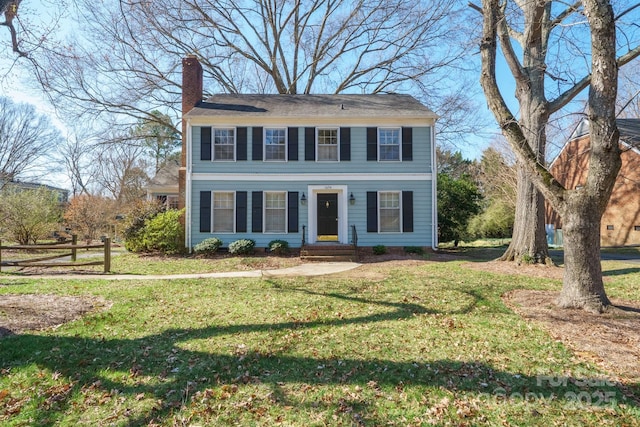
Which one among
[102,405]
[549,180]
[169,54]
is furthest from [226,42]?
[102,405]

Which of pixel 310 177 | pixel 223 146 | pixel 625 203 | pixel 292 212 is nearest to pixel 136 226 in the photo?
pixel 223 146

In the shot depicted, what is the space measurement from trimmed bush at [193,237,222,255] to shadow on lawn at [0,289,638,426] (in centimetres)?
845

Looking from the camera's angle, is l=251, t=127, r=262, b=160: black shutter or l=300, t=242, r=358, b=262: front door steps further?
l=251, t=127, r=262, b=160: black shutter

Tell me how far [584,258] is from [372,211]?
344 inches

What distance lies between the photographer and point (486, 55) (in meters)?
6.21

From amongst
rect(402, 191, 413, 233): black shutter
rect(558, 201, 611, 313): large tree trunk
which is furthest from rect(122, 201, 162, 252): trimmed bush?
rect(558, 201, 611, 313): large tree trunk

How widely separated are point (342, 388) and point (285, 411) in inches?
25.2

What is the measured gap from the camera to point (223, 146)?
1414cm

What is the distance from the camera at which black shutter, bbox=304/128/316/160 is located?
46.3ft

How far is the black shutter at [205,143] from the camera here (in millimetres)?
14008

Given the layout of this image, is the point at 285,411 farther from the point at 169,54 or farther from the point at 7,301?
the point at 169,54

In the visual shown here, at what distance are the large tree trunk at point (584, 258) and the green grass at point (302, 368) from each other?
1119 mm

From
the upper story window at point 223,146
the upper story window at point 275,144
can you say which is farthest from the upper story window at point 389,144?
the upper story window at point 223,146

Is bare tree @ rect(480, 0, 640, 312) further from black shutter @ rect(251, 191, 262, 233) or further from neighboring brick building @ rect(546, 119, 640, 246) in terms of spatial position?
neighboring brick building @ rect(546, 119, 640, 246)
